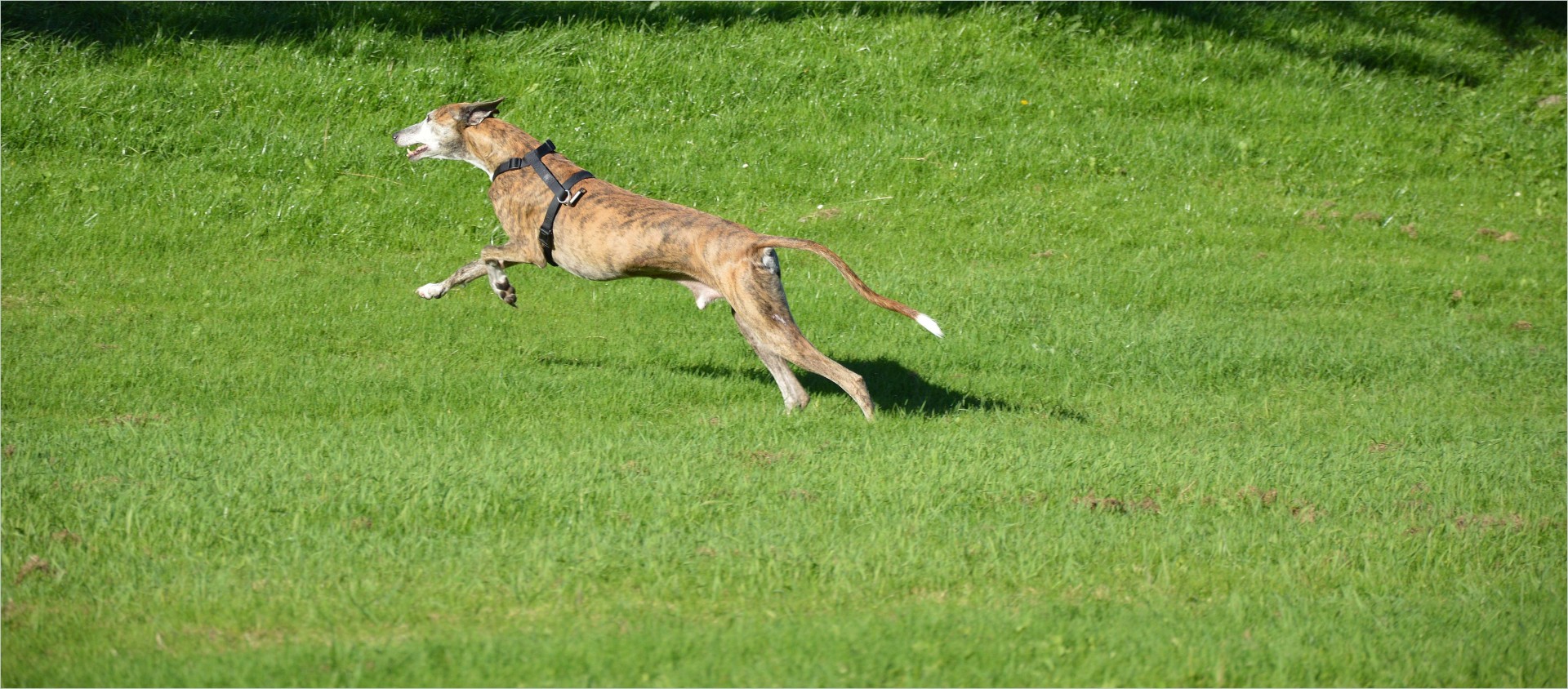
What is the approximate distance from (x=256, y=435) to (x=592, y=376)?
232 cm

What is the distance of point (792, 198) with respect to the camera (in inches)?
535

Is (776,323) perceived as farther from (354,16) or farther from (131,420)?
(354,16)

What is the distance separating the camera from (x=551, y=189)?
27.8ft

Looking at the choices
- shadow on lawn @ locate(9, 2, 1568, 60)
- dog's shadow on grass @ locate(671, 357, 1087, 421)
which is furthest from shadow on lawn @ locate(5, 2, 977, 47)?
dog's shadow on grass @ locate(671, 357, 1087, 421)

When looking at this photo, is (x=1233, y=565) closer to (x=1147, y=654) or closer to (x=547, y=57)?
(x=1147, y=654)

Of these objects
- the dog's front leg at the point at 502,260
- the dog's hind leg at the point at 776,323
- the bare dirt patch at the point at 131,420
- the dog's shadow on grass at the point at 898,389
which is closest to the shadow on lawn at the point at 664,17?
the dog's front leg at the point at 502,260

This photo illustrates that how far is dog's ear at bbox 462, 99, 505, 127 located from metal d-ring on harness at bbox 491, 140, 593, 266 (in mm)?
392

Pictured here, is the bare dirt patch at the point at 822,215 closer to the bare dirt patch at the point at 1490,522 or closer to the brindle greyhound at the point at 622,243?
the brindle greyhound at the point at 622,243

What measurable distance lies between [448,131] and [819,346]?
10.3ft

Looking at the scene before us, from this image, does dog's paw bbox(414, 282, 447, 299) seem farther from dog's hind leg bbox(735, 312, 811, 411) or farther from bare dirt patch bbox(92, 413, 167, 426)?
dog's hind leg bbox(735, 312, 811, 411)

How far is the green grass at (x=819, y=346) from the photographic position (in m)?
5.10

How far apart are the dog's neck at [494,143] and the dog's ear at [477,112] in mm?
37

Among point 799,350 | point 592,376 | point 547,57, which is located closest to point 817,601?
point 799,350

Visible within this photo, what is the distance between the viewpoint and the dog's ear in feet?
28.8
